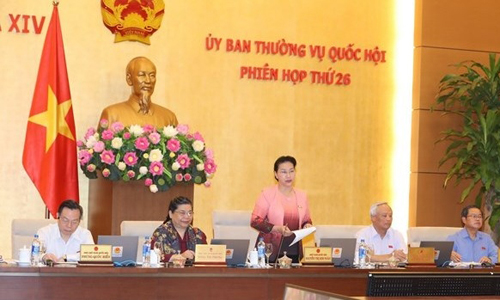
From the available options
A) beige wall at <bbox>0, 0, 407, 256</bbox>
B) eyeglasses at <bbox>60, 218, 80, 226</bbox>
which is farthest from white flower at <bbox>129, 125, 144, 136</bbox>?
beige wall at <bbox>0, 0, 407, 256</bbox>

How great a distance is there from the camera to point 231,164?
28.6 ft

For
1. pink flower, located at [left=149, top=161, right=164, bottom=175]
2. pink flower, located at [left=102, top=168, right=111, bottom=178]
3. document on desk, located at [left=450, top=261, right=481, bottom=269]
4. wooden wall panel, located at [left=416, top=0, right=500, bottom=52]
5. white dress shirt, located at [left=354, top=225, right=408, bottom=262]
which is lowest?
document on desk, located at [left=450, top=261, right=481, bottom=269]

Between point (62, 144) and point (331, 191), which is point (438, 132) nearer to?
point (331, 191)

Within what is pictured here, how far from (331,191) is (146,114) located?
2.27 meters

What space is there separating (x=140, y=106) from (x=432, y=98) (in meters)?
3.07

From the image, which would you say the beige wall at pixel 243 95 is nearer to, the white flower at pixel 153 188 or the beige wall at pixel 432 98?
the beige wall at pixel 432 98

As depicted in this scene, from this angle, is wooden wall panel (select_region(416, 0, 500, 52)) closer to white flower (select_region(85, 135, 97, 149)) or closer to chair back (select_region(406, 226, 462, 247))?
chair back (select_region(406, 226, 462, 247))

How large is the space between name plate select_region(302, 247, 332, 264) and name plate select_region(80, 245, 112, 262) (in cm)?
122

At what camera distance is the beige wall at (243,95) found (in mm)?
8086

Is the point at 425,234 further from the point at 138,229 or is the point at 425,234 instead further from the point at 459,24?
the point at 459,24

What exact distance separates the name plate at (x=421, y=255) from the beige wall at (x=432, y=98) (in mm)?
3037

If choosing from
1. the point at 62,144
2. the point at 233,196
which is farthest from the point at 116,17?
the point at 233,196

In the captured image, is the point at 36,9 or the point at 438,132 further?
the point at 438,132

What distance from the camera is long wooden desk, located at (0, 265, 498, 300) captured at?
16.2 feet
